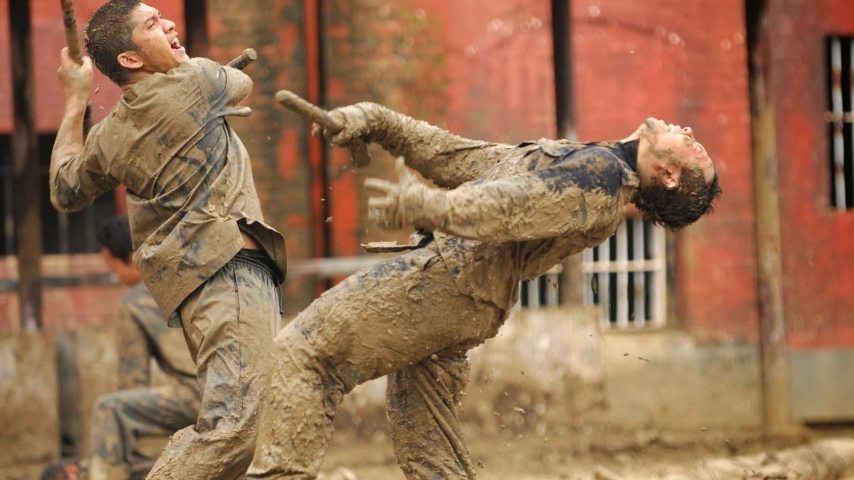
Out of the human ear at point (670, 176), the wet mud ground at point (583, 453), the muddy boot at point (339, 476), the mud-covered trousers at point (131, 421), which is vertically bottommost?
the wet mud ground at point (583, 453)

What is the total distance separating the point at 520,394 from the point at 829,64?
4.38 metres

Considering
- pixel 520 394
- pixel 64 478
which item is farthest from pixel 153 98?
pixel 520 394

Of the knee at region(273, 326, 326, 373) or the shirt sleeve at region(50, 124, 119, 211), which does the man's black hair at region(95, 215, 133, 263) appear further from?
the knee at region(273, 326, 326, 373)

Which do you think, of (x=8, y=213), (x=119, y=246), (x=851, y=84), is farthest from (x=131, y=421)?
(x=851, y=84)

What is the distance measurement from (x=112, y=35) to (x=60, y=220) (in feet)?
21.4

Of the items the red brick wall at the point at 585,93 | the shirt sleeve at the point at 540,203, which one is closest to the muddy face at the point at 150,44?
the shirt sleeve at the point at 540,203

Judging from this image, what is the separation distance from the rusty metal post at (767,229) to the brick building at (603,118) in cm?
70

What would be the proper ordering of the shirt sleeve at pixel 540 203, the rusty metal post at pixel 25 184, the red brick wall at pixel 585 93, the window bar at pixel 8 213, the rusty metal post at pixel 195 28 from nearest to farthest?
the shirt sleeve at pixel 540 203
the rusty metal post at pixel 195 28
the rusty metal post at pixel 25 184
the red brick wall at pixel 585 93
the window bar at pixel 8 213

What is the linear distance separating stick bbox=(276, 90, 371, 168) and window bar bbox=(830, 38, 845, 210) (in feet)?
25.2

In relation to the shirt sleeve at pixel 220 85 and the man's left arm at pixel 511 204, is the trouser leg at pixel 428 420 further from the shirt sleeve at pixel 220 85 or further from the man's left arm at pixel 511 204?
the shirt sleeve at pixel 220 85

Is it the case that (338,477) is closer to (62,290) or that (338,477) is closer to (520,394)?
(520,394)

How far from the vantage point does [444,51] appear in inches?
451

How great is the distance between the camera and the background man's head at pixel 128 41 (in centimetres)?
527

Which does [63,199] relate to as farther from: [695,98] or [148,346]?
[695,98]
